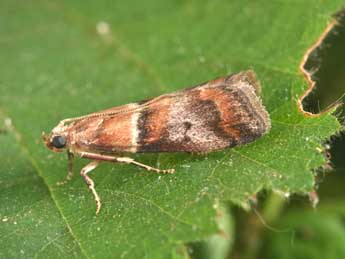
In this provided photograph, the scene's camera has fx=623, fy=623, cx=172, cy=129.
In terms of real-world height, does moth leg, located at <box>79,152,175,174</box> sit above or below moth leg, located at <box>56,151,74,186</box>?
above

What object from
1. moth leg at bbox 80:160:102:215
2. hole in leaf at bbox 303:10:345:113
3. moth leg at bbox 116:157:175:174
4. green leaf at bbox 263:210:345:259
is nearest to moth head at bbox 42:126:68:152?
moth leg at bbox 80:160:102:215

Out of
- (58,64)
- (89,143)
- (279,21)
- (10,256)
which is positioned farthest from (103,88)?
(10,256)

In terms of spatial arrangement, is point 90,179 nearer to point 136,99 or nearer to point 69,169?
point 69,169

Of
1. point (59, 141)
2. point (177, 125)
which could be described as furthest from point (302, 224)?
point (59, 141)

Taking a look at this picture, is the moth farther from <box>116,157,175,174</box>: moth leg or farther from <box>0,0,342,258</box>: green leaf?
<box>0,0,342,258</box>: green leaf

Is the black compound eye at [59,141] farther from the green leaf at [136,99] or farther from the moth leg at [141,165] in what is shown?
the moth leg at [141,165]

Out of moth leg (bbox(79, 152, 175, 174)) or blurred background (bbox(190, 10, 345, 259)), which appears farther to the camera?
blurred background (bbox(190, 10, 345, 259))

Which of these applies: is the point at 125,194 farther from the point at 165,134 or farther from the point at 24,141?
the point at 24,141

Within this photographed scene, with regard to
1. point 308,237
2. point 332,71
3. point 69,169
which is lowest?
point 308,237
